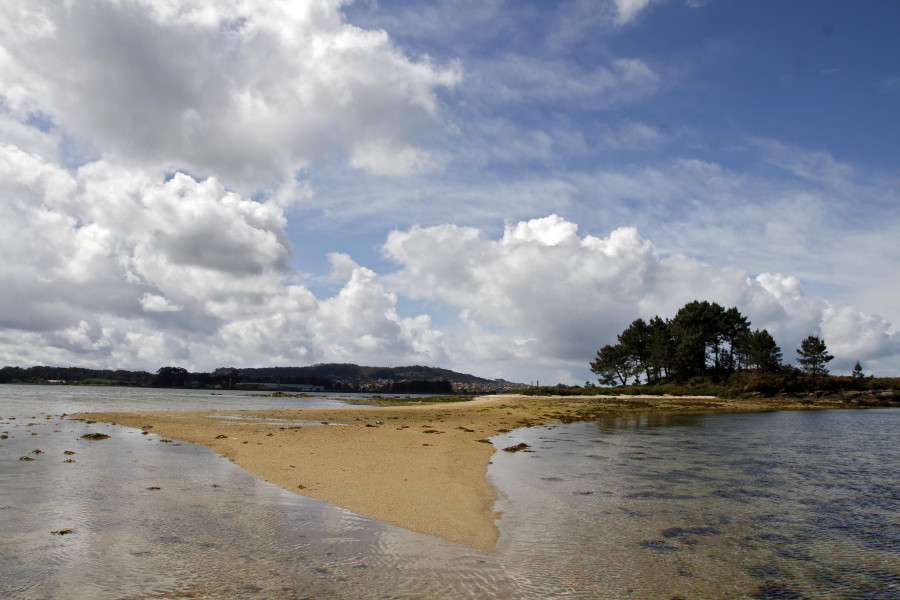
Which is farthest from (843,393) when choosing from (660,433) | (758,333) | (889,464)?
(889,464)

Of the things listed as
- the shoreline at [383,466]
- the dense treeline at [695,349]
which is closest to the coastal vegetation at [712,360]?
the dense treeline at [695,349]

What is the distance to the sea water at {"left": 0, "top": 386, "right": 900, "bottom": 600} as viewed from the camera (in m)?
7.23

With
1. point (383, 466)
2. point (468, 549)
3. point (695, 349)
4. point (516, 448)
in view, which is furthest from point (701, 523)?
point (695, 349)

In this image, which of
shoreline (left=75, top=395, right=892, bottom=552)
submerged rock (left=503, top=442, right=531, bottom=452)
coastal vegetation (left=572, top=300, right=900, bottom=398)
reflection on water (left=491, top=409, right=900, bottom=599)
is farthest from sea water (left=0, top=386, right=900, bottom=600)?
Result: coastal vegetation (left=572, top=300, right=900, bottom=398)

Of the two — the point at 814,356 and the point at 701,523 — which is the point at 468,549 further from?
the point at 814,356

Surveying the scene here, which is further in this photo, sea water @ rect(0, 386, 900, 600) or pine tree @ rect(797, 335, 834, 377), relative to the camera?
pine tree @ rect(797, 335, 834, 377)

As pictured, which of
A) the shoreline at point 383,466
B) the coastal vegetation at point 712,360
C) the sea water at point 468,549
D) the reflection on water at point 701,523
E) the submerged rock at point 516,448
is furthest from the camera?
the coastal vegetation at point 712,360

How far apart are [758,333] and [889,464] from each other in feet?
258

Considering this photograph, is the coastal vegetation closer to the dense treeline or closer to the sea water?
the dense treeline

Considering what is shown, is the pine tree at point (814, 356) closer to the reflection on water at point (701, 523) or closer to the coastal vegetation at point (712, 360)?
the coastal vegetation at point (712, 360)

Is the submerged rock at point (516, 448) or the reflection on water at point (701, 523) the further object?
the submerged rock at point (516, 448)

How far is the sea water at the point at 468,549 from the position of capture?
23.7 ft

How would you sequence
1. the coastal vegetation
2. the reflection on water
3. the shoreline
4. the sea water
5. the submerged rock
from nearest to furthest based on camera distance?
the sea water → the reflection on water → the shoreline → the submerged rock → the coastal vegetation

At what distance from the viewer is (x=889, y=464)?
66.7ft
